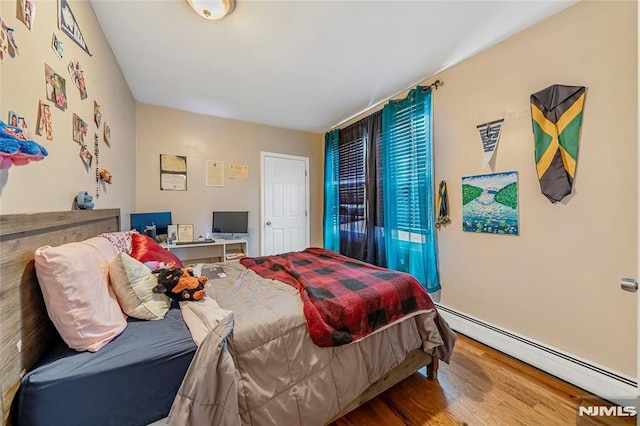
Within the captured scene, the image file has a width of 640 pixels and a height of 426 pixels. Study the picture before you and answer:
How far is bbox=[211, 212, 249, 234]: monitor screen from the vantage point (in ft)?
12.0

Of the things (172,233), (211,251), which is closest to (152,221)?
(172,233)

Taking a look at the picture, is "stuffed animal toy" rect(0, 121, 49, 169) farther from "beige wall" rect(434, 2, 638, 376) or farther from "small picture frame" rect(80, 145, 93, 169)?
"beige wall" rect(434, 2, 638, 376)

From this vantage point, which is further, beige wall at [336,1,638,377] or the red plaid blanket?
beige wall at [336,1,638,377]

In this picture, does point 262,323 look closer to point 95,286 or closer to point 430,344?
point 95,286

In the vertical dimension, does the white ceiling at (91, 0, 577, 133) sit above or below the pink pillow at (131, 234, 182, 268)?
above

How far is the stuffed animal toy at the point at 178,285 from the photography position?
1.32 meters

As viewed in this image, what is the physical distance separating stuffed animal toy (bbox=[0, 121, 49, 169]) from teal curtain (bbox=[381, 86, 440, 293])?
2.75 metres

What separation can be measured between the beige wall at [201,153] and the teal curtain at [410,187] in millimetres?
1916

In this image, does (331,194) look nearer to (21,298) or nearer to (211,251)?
(211,251)

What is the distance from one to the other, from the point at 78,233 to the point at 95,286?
523 mm

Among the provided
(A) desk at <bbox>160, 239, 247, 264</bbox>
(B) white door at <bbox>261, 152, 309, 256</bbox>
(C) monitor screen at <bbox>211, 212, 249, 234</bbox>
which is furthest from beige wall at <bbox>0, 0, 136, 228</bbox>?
(B) white door at <bbox>261, 152, 309, 256</bbox>

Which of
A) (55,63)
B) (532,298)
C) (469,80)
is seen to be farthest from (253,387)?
(469,80)

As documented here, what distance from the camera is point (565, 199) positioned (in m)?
1.76

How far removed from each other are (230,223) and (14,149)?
3.01 metres
